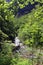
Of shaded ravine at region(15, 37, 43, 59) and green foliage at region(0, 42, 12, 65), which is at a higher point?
green foliage at region(0, 42, 12, 65)

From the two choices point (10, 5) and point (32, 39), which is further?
point (32, 39)

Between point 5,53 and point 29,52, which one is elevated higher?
point 5,53

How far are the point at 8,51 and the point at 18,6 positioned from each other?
23.0 ft

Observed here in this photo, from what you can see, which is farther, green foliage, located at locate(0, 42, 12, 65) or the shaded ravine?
the shaded ravine

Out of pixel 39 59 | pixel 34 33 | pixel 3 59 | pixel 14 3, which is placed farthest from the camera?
pixel 34 33

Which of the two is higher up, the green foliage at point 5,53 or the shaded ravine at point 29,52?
the green foliage at point 5,53

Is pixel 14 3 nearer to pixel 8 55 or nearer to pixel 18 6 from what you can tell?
pixel 18 6

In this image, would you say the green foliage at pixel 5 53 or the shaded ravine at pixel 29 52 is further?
the shaded ravine at pixel 29 52

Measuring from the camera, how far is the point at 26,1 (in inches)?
169

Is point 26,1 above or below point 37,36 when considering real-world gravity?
above

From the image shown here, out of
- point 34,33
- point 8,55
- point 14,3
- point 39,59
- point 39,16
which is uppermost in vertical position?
point 14,3

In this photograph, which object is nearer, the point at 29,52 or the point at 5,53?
the point at 5,53

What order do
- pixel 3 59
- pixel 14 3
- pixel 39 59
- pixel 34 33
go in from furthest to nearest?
pixel 34 33 < pixel 39 59 < pixel 3 59 < pixel 14 3

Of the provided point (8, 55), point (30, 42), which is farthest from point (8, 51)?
point (30, 42)
